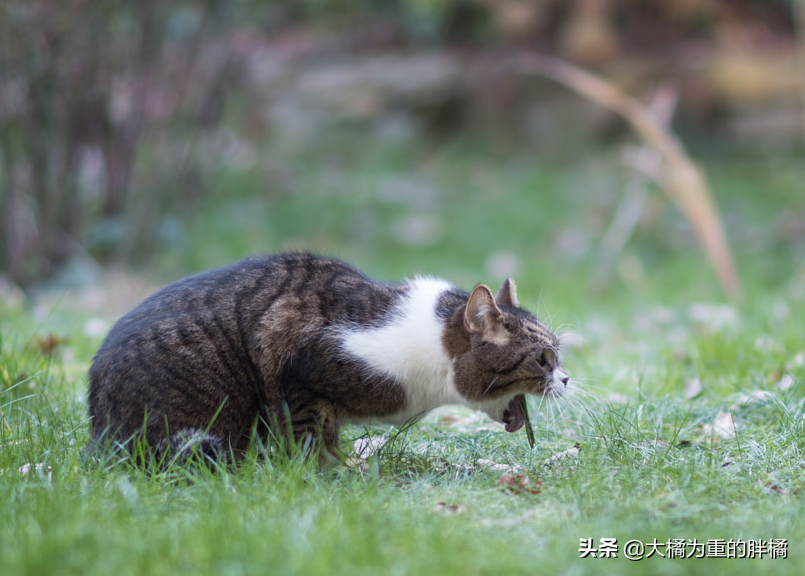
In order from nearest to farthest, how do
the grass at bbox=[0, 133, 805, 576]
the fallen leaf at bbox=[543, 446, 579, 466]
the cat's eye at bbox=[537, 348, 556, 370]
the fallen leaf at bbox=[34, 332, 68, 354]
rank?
1. the grass at bbox=[0, 133, 805, 576]
2. the fallen leaf at bbox=[543, 446, 579, 466]
3. the cat's eye at bbox=[537, 348, 556, 370]
4. the fallen leaf at bbox=[34, 332, 68, 354]

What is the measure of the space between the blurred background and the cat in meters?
2.03

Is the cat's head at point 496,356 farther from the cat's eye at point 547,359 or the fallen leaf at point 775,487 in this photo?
the fallen leaf at point 775,487

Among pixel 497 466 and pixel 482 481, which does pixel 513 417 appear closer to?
pixel 497 466

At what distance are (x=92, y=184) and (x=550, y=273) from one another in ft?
14.2

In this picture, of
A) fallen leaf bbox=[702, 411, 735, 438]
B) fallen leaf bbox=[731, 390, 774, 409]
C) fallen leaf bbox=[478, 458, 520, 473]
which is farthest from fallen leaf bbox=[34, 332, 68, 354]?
fallen leaf bbox=[731, 390, 774, 409]

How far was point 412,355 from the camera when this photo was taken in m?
2.89

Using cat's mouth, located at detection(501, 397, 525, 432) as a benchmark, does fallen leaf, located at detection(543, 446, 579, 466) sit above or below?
below

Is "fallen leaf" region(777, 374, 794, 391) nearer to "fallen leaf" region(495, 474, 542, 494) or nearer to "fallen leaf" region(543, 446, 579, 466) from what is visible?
"fallen leaf" region(543, 446, 579, 466)

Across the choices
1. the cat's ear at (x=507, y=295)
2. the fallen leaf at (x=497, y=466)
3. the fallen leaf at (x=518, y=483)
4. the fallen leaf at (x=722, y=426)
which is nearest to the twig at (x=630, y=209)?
the fallen leaf at (x=722, y=426)

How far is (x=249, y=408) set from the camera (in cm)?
283

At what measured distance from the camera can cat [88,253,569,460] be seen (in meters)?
2.70

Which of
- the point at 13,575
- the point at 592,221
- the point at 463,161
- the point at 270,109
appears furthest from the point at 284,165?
the point at 13,575

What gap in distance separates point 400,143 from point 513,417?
798 centimetres

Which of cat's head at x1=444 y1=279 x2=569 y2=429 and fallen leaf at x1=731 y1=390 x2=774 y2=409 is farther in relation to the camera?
fallen leaf at x1=731 y1=390 x2=774 y2=409
